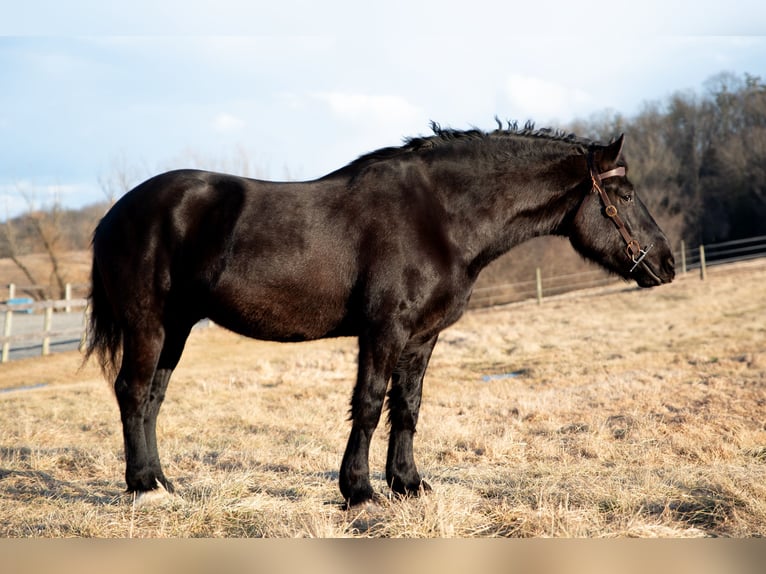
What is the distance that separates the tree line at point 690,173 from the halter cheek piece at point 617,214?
3545cm

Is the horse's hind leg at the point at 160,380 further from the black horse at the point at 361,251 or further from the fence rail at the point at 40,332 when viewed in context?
the fence rail at the point at 40,332

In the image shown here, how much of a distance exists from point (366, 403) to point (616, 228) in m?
2.53

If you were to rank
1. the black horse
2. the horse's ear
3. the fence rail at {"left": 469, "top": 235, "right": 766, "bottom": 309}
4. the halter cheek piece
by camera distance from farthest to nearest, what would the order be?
the fence rail at {"left": 469, "top": 235, "right": 766, "bottom": 309} < the halter cheek piece < the horse's ear < the black horse

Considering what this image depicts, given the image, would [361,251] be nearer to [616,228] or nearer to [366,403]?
[366,403]

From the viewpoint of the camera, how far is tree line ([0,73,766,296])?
3641 cm

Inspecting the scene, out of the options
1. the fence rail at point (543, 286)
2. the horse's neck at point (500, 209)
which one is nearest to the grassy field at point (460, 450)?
the horse's neck at point (500, 209)

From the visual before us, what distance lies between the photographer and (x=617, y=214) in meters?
5.29

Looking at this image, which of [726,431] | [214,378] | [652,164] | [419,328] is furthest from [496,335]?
[652,164]

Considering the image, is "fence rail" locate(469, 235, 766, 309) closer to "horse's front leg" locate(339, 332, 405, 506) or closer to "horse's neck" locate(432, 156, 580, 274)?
"horse's neck" locate(432, 156, 580, 274)

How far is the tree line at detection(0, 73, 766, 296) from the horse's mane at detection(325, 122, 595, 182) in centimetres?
3458

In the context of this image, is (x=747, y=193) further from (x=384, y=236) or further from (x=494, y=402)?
(x=384, y=236)

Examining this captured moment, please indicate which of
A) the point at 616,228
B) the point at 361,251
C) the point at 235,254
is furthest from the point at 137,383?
the point at 616,228

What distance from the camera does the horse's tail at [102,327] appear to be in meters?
5.52

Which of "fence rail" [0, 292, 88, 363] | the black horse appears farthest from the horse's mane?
"fence rail" [0, 292, 88, 363]
